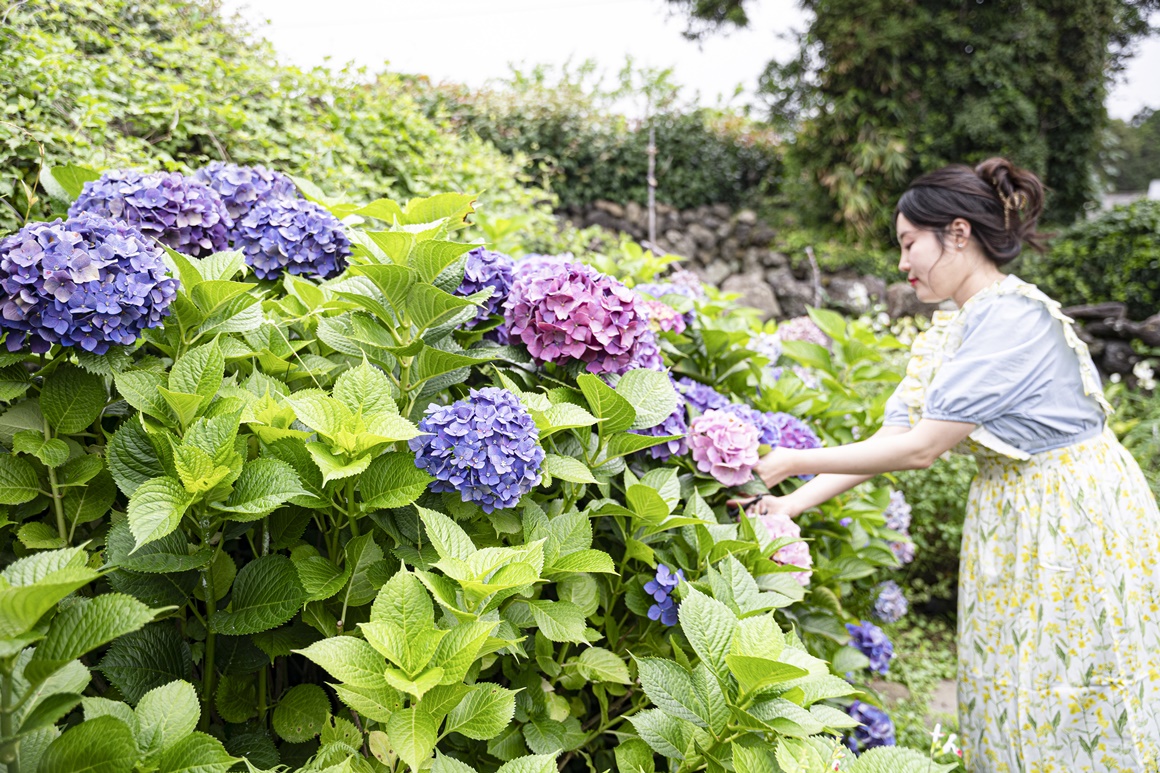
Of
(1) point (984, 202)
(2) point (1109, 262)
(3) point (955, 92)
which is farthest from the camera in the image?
(3) point (955, 92)

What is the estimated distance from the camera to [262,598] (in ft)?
3.03

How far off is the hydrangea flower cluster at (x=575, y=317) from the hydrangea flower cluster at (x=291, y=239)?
0.38 metres

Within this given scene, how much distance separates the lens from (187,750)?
72 centimetres

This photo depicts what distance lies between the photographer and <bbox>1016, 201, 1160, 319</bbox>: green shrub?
25.2 feet

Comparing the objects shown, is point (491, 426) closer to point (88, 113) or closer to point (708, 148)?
point (88, 113)

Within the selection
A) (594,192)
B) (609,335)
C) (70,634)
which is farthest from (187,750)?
(594,192)

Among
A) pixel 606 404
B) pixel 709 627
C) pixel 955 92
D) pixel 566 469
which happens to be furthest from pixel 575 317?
pixel 955 92

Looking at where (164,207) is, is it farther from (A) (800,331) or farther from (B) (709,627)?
(A) (800,331)

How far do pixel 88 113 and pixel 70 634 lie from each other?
5.86 feet

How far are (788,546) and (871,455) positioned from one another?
0.39 m

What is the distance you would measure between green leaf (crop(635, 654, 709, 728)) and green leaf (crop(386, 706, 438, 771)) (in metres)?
0.31

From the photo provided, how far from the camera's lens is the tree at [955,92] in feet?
31.0

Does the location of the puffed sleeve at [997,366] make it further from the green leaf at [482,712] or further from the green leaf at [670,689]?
the green leaf at [482,712]

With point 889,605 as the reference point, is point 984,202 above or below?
above
